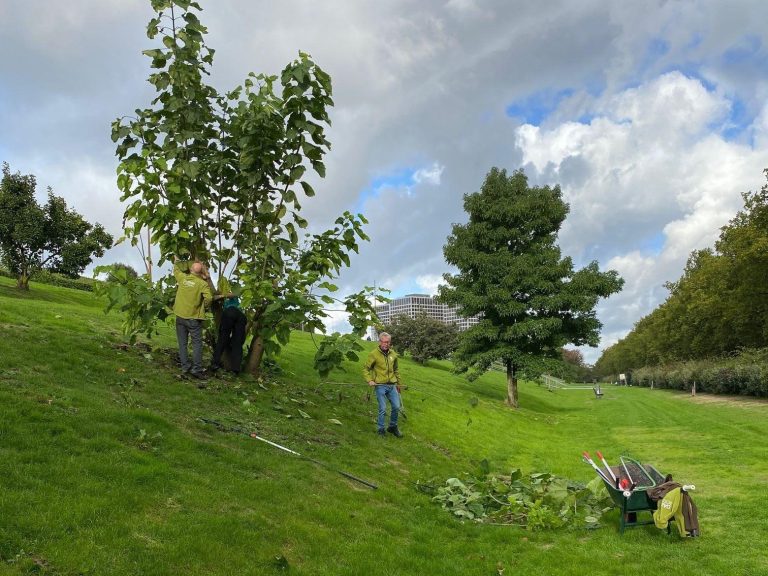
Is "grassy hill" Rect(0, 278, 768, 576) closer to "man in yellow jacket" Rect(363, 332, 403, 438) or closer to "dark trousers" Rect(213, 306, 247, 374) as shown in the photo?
"dark trousers" Rect(213, 306, 247, 374)

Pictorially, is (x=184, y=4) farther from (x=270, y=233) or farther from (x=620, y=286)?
(x=620, y=286)

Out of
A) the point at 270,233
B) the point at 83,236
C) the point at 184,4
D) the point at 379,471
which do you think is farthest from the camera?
the point at 83,236

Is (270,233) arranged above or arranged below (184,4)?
below

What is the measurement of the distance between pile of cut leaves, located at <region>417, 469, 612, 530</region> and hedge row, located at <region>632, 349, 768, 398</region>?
39092 mm

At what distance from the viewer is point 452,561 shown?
738 cm

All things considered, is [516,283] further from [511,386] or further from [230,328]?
[230,328]

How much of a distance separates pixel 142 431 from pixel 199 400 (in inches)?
127

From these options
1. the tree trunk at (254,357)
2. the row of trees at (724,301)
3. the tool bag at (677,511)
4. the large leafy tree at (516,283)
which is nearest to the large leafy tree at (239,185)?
the tree trunk at (254,357)

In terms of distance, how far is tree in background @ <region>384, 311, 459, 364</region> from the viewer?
2309 inches

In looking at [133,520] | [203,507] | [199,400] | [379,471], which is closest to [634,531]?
[379,471]

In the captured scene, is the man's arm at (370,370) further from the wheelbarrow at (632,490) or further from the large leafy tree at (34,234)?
the large leafy tree at (34,234)

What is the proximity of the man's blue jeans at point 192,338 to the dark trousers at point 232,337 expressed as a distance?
2.77 feet

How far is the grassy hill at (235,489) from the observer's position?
18.9 ft

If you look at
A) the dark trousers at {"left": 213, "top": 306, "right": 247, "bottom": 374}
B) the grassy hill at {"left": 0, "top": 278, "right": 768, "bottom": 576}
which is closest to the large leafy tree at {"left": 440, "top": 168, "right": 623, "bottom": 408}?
the grassy hill at {"left": 0, "top": 278, "right": 768, "bottom": 576}
